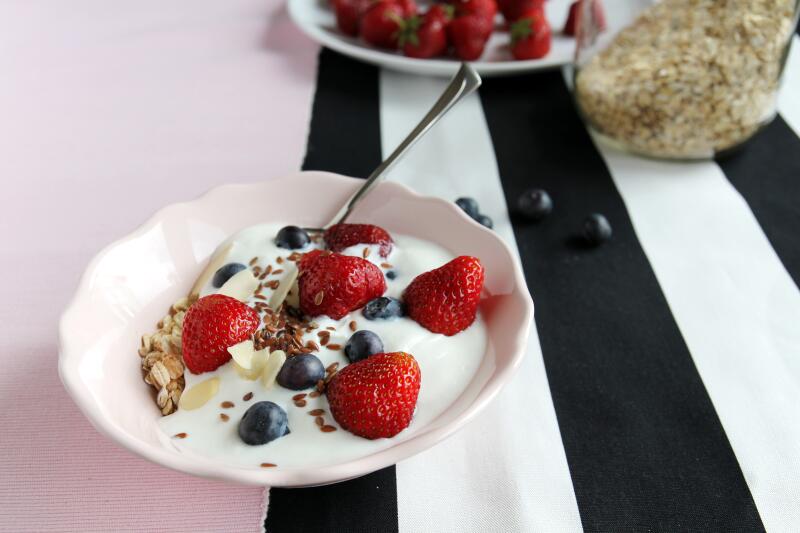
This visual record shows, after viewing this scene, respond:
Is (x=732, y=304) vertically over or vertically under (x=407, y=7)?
under

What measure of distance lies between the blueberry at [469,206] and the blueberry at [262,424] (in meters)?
0.61

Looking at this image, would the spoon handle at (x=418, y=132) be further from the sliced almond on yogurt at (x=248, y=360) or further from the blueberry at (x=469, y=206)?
the sliced almond on yogurt at (x=248, y=360)

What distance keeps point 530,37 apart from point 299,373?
46.3 inches

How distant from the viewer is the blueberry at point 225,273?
1.02m

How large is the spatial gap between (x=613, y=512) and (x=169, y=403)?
547mm

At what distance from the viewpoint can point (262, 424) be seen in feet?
2.65

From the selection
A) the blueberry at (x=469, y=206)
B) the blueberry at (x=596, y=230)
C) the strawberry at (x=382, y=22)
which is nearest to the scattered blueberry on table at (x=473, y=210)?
the blueberry at (x=469, y=206)

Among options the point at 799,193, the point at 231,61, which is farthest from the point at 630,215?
the point at 231,61

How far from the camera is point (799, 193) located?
1.46 m

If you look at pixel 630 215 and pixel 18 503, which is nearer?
pixel 18 503

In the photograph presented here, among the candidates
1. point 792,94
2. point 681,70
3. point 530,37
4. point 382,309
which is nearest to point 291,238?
point 382,309

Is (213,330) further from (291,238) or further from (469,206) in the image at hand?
(469,206)

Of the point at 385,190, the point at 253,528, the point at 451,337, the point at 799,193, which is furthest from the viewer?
the point at 799,193

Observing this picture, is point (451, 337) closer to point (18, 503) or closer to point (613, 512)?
point (613, 512)
